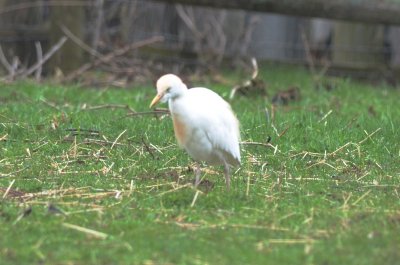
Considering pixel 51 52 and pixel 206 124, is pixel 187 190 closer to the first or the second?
pixel 206 124

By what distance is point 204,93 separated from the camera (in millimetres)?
4801

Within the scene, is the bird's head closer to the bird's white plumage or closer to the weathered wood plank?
the bird's white plumage

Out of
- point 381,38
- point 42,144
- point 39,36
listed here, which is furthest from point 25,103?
point 381,38

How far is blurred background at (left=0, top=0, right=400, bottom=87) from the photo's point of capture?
1011cm

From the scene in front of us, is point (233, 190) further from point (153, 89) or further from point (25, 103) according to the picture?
point (153, 89)

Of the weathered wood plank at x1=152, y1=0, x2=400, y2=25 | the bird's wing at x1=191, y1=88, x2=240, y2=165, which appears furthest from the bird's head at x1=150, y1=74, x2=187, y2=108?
the weathered wood plank at x1=152, y1=0, x2=400, y2=25

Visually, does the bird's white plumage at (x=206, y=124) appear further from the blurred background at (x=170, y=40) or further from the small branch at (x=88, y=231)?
the blurred background at (x=170, y=40)

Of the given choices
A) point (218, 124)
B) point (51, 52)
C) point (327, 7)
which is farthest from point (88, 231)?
point (327, 7)

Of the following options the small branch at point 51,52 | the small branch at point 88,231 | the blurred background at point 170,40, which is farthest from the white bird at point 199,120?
the small branch at point 51,52

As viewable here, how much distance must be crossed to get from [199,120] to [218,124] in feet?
0.45

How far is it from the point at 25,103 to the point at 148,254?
4.33 meters

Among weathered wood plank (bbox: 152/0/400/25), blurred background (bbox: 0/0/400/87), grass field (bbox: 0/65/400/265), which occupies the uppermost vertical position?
weathered wood plank (bbox: 152/0/400/25)

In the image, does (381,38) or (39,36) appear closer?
(39,36)

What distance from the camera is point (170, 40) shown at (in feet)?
42.3
